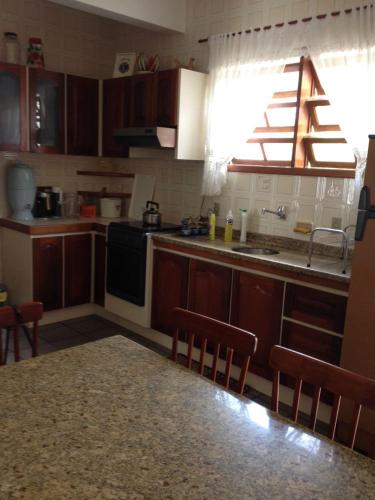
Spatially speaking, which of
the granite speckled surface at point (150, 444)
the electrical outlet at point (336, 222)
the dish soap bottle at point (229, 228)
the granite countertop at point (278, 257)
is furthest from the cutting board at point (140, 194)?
the granite speckled surface at point (150, 444)

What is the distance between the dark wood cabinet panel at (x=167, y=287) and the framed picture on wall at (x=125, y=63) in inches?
70.8

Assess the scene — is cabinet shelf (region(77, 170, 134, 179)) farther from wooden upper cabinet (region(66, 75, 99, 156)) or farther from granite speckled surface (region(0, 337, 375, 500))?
granite speckled surface (region(0, 337, 375, 500))

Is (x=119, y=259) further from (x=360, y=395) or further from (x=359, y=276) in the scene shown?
(x=360, y=395)

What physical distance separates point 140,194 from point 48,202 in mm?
866

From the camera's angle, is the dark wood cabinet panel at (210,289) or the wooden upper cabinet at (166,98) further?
the wooden upper cabinet at (166,98)

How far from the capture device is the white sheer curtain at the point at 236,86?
320 centimetres

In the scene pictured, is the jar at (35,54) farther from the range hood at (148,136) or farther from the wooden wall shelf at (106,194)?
the wooden wall shelf at (106,194)

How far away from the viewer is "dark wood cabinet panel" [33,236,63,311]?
3.76 meters

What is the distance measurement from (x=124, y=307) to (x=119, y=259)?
A: 41 centimetres

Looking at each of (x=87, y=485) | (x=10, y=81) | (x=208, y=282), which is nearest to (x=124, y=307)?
(x=208, y=282)

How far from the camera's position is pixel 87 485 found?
87cm

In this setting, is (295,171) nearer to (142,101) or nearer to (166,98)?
(166,98)

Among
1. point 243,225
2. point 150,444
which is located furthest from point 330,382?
point 243,225

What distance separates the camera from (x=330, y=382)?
4.09 ft
